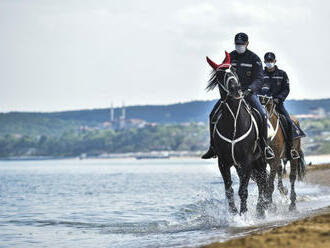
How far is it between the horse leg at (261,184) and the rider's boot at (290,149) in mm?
1917

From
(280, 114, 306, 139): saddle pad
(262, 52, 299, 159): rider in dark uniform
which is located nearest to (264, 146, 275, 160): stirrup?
(280, 114, 306, 139): saddle pad

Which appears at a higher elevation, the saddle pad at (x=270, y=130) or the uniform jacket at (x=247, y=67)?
the uniform jacket at (x=247, y=67)

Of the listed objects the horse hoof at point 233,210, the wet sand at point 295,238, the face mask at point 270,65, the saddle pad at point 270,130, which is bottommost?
the horse hoof at point 233,210

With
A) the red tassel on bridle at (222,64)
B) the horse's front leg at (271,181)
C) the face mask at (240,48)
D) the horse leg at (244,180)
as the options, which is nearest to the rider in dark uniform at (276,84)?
the horse's front leg at (271,181)

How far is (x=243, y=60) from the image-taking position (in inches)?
571

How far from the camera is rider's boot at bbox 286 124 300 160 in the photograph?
54.6 ft

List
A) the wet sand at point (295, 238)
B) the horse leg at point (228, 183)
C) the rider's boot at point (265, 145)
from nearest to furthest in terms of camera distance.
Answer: the wet sand at point (295, 238)
the horse leg at point (228, 183)
the rider's boot at point (265, 145)

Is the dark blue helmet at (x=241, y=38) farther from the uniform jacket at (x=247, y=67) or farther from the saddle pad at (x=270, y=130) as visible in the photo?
the saddle pad at (x=270, y=130)

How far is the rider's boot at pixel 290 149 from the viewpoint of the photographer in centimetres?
1665

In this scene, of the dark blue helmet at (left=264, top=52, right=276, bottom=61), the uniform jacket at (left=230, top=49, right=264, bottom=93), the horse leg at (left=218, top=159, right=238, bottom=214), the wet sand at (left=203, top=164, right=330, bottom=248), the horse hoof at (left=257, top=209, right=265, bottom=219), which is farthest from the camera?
the dark blue helmet at (left=264, top=52, right=276, bottom=61)

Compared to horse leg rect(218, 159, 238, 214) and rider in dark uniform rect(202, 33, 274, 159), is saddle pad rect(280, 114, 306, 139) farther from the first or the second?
horse leg rect(218, 159, 238, 214)

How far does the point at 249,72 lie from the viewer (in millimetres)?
14547

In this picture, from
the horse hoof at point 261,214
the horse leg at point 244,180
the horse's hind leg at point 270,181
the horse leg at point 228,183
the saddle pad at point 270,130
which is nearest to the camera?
the horse leg at point 244,180

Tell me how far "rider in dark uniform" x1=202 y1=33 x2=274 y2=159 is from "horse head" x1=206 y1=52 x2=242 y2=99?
1003 millimetres
